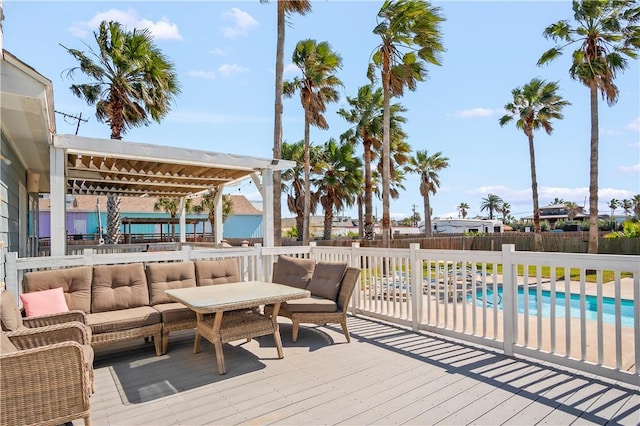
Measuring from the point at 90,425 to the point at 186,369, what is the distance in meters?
1.22

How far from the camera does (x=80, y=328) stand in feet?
9.87

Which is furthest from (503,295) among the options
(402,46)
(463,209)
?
(463,209)

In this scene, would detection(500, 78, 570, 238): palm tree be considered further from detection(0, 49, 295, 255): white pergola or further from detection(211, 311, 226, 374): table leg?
detection(211, 311, 226, 374): table leg

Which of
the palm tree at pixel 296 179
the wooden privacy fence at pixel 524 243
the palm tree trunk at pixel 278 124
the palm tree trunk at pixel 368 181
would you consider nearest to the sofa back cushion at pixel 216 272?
the palm tree trunk at pixel 278 124

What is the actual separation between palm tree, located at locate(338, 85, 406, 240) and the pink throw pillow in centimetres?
1424

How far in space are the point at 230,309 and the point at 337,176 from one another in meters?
15.7

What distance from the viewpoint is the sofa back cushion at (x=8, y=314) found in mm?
2795

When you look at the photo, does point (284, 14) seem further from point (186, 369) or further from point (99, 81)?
point (186, 369)

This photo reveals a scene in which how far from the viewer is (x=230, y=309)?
3.51 metres

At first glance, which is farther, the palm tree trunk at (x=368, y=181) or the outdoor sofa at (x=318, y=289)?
the palm tree trunk at (x=368, y=181)

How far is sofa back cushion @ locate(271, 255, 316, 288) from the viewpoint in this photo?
516 centimetres

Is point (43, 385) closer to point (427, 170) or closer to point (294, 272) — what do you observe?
point (294, 272)

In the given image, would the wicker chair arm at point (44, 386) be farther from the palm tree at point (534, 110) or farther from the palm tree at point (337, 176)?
the palm tree at point (534, 110)

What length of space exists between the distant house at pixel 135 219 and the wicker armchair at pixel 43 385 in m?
16.8
